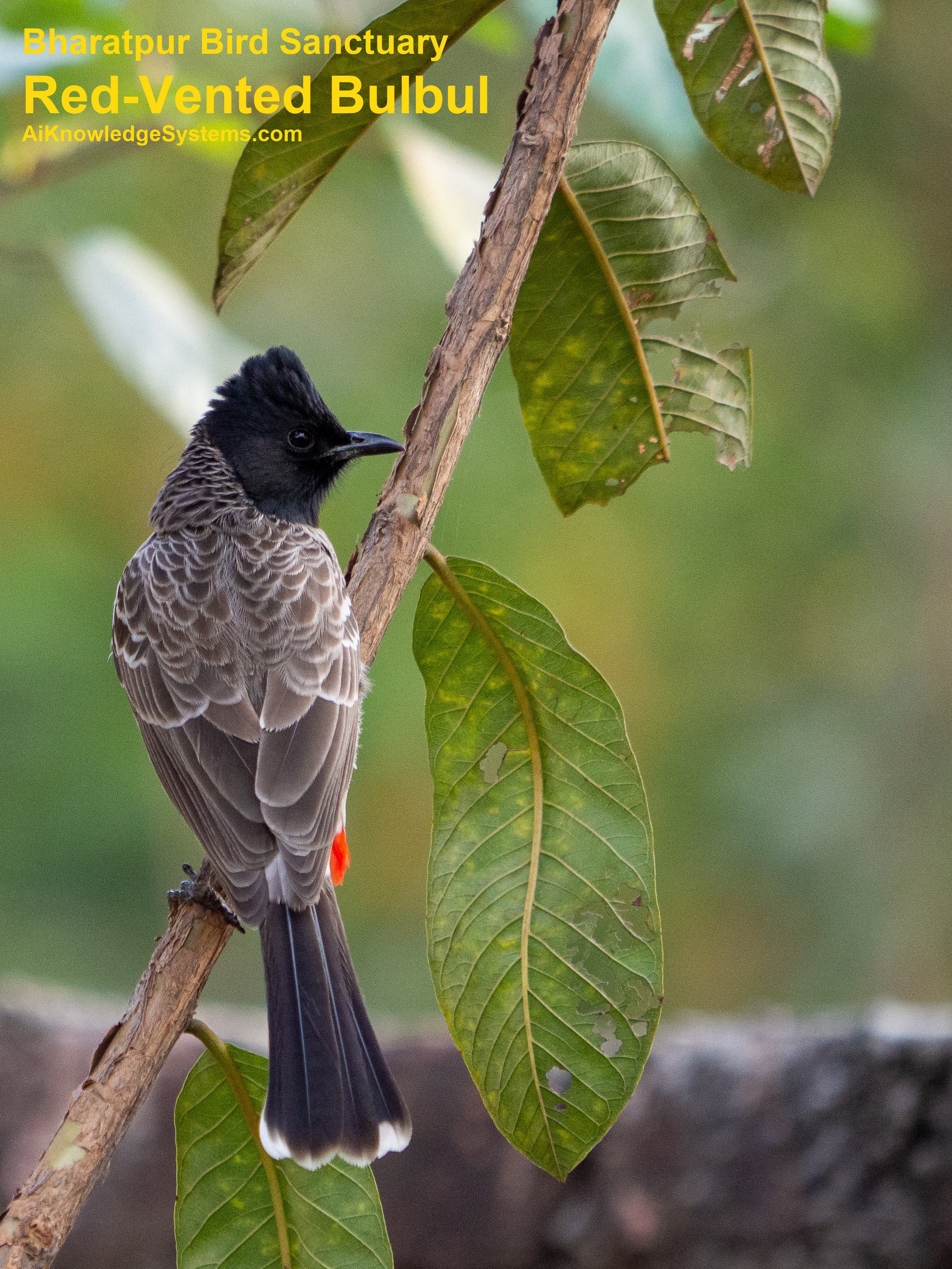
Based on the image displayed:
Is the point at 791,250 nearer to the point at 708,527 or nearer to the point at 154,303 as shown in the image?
the point at 708,527

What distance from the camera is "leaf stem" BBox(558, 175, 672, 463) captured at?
179 cm

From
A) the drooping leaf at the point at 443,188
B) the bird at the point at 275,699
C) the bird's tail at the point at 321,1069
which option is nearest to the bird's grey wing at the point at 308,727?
the bird at the point at 275,699

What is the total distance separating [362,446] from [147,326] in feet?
1.59

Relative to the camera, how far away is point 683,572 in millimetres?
7281

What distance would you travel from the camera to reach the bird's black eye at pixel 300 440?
9.09 ft

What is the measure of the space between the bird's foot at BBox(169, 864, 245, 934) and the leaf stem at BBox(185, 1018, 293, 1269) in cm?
16

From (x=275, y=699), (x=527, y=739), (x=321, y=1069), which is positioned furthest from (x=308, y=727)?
(x=321, y=1069)

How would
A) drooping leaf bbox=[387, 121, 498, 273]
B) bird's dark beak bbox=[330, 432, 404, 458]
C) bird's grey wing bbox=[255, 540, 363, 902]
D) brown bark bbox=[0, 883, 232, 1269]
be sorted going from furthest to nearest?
bird's dark beak bbox=[330, 432, 404, 458] < drooping leaf bbox=[387, 121, 498, 273] < bird's grey wing bbox=[255, 540, 363, 902] < brown bark bbox=[0, 883, 232, 1269]

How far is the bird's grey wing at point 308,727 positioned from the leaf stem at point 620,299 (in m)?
0.53

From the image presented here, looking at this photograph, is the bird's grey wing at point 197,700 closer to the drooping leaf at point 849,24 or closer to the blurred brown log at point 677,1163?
the blurred brown log at point 677,1163

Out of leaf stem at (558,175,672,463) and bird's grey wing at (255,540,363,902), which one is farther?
bird's grey wing at (255,540,363,902)

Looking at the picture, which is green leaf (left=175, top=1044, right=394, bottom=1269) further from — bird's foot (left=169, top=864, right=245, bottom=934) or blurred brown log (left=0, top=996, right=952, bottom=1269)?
blurred brown log (left=0, top=996, right=952, bottom=1269)

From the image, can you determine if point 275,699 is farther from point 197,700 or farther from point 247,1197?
point 247,1197

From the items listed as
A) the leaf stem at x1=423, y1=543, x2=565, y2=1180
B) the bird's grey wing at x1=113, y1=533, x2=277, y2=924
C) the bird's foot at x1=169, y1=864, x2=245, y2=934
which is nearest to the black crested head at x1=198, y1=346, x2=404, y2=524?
the bird's grey wing at x1=113, y1=533, x2=277, y2=924
